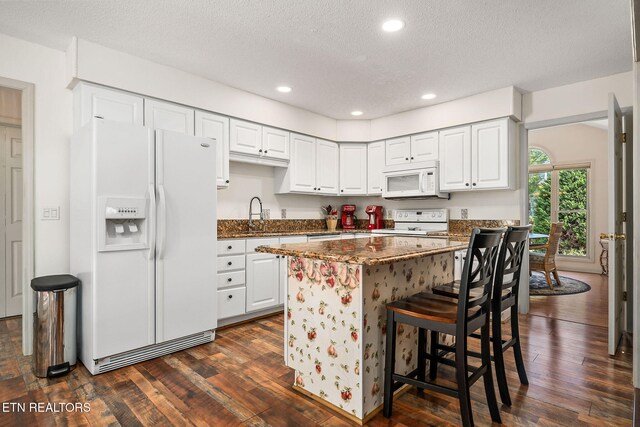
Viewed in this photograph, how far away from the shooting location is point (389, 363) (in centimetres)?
184

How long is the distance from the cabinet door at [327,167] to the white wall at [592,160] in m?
4.52

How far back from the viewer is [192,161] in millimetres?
2867

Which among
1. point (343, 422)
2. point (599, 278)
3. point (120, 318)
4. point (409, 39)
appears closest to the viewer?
point (343, 422)

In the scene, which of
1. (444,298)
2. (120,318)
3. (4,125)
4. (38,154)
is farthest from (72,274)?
(444,298)

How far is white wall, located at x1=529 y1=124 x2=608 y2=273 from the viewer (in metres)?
6.39

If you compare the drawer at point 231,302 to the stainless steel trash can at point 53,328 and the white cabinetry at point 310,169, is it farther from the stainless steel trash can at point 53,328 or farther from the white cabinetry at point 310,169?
the white cabinetry at point 310,169

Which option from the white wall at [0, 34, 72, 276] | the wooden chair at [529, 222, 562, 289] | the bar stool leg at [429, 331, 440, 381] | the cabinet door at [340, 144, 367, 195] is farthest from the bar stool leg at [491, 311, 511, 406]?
the wooden chair at [529, 222, 562, 289]

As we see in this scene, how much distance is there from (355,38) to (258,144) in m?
1.72

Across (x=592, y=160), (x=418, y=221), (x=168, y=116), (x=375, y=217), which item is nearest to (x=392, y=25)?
(x=168, y=116)

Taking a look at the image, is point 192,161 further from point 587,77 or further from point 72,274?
point 587,77

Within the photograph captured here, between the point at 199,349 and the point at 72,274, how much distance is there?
118 centimetres

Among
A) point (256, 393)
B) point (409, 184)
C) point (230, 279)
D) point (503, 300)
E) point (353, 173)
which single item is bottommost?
point (256, 393)

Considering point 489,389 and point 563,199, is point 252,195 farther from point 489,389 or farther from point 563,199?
point 563,199

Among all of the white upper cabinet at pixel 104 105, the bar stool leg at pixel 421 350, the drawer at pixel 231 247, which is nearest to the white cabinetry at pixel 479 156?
the bar stool leg at pixel 421 350
